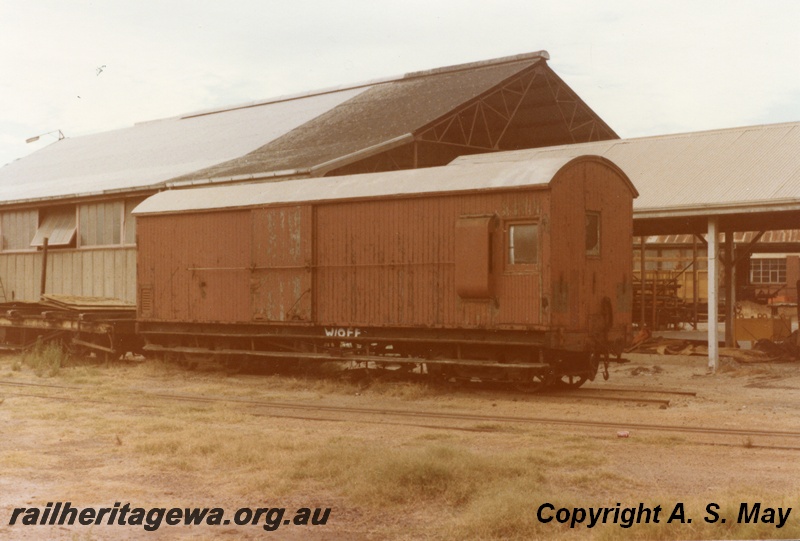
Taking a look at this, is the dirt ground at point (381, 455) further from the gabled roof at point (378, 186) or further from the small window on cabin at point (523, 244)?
the gabled roof at point (378, 186)

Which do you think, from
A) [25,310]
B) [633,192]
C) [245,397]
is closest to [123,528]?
[245,397]

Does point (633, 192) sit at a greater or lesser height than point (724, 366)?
greater

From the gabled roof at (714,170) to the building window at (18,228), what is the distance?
1661cm

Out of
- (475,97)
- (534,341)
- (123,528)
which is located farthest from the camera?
(475,97)

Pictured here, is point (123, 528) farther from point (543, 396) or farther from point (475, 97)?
point (475, 97)

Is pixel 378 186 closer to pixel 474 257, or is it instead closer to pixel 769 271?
pixel 474 257

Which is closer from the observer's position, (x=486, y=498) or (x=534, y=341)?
(x=486, y=498)

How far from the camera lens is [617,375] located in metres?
18.5

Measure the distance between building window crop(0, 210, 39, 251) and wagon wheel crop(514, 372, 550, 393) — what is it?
19.0m

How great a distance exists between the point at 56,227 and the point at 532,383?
18.2 metres

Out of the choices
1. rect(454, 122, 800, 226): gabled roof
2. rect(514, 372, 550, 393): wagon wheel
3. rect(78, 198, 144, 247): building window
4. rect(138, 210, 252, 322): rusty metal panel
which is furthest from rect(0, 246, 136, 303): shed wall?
rect(514, 372, 550, 393): wagon wheel

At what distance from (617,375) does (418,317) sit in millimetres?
5333

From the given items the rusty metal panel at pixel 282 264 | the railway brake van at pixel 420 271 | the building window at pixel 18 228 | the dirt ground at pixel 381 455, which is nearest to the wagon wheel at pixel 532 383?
the railway brake van at pixel 420 271

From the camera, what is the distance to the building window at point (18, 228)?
28.4m
